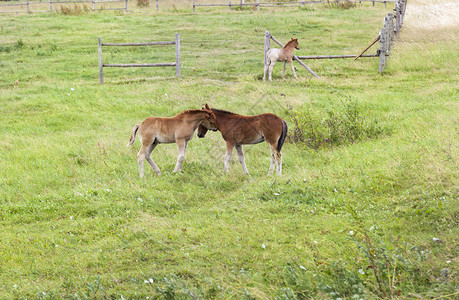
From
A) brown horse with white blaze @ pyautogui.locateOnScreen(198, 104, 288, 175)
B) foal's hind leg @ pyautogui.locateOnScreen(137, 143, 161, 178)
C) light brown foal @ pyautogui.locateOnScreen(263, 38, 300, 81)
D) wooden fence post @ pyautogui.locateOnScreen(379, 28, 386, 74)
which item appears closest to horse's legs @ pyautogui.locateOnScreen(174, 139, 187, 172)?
foal's hind leg @ pyautogui.locateOnScreen(137, 143, 161, 178)

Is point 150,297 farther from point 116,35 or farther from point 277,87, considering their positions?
point 116,35

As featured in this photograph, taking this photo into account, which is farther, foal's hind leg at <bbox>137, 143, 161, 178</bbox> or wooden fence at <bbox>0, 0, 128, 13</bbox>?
wooden fence at <bbox>0, 0, 128, 13</bbox>

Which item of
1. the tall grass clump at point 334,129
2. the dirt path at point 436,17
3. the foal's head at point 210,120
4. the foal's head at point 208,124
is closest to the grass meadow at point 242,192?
the tall grass clump at point 334,129

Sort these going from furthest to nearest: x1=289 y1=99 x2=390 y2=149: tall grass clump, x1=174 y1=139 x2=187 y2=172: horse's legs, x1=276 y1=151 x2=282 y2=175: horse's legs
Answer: x1=289 y1=99 x2=390 y2=149: tall grass clump
x1=174 y1=139 x2=187 y2=172: horse's legs
x1=276 y1=151 x2=282 y2=175: horse's legs

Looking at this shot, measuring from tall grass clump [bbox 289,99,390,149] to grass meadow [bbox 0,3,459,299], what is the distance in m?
0.04

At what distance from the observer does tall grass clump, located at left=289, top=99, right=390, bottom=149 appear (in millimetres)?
10750

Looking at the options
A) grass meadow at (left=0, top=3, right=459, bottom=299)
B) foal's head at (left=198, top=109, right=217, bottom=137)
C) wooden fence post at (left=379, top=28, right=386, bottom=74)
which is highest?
wooden fence post at (left=379, top=28, right=386, bottom=74)

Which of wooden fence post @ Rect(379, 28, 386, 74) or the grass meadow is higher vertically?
wooden fence post @ Rect(379, 28, 386, 74)

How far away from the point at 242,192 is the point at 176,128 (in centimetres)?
203

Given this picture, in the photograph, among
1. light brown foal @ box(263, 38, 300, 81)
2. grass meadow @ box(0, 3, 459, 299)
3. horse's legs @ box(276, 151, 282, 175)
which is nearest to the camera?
grass meadow @ box(0, 3, 459, 299)

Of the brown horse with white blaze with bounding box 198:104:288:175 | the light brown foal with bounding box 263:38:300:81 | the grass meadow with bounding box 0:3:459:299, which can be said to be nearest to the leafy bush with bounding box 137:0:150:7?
the grass meadow with bounding box 0:3:459:299

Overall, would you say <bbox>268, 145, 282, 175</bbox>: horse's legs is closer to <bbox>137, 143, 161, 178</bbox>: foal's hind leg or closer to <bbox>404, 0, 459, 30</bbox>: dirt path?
<bbox>137, 143, 161, 178</bbox>: foal's hind leg

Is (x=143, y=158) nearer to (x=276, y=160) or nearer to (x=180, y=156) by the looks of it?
(x=180, y=156)

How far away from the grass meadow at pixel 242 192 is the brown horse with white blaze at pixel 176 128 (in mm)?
427
